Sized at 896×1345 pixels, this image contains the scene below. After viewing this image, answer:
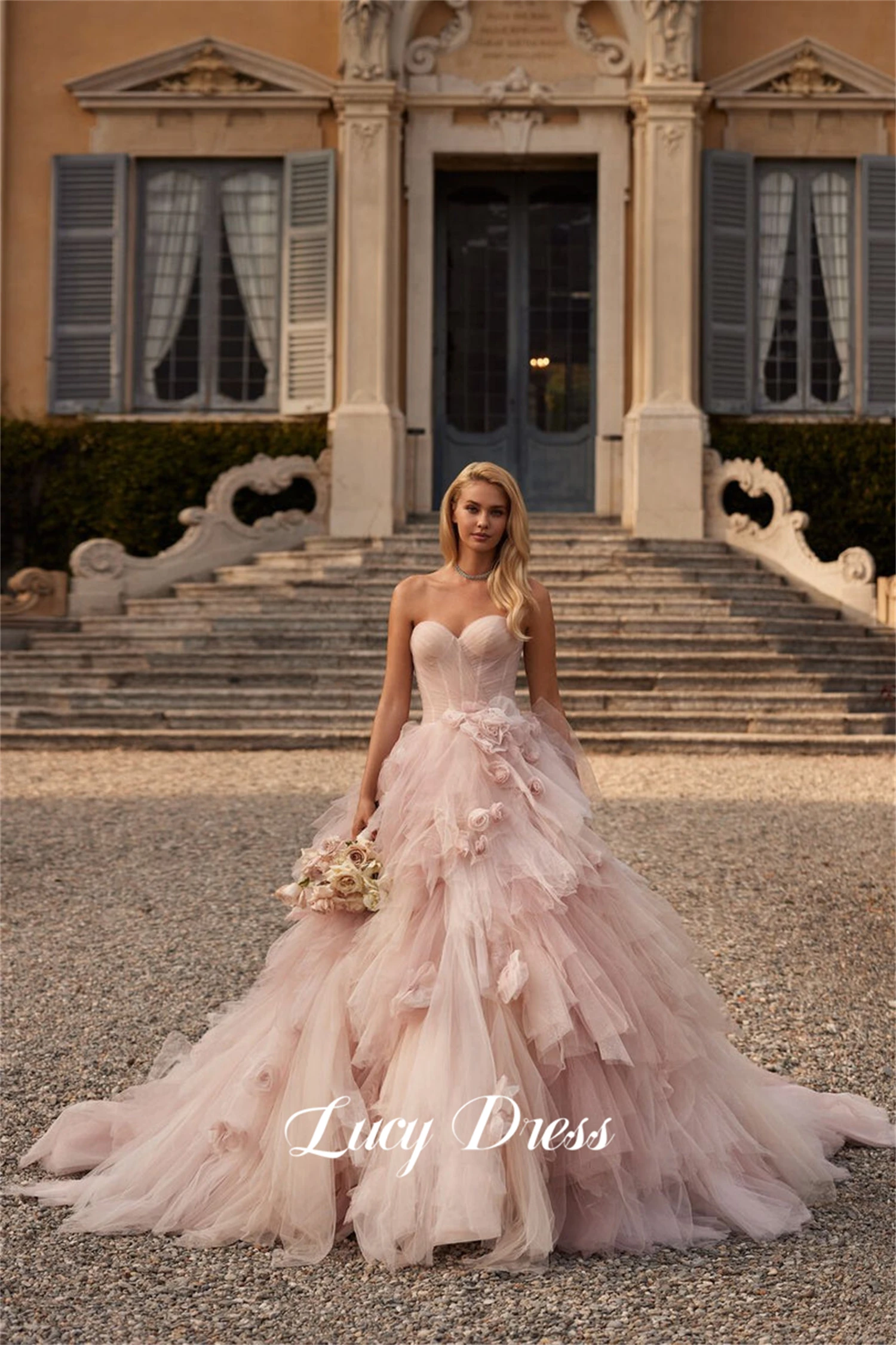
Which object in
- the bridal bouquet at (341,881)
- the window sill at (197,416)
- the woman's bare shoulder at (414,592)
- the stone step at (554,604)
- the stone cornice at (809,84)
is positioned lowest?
the bridal bouquet at (341,881)

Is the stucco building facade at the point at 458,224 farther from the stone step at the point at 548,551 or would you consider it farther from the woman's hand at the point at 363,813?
the woman's hand at the point at 363,813

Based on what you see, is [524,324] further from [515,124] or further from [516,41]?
[516,41]

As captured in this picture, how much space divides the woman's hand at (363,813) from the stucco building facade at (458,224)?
993cm

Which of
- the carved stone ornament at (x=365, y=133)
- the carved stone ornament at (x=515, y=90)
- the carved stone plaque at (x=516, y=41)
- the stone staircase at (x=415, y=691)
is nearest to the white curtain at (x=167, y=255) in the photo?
the carved stone ornament at (x=365, y=133)

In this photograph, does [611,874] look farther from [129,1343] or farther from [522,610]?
[129,1343]

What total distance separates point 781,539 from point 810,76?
4652 millimetres

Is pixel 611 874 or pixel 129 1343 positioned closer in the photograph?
pixel 129 1343

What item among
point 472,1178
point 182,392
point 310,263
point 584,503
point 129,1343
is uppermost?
point 310,263

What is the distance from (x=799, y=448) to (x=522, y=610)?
10.7 metres

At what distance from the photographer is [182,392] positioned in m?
13.8

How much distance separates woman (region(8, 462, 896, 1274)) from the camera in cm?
271

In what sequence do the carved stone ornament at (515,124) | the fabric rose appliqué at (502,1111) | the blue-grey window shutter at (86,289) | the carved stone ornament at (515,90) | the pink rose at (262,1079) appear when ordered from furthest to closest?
the blue-grey window shutter at (86,289), the carved stone ornament at (515,124), the carved stone ornament at (515,90), the pink rose at (262,1079), the fabric rose appliqué at (502,1111)

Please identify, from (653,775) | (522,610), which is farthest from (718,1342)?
(653,775)

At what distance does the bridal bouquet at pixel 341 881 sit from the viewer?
9.69 feet
